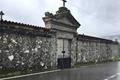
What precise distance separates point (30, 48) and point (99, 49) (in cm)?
1212

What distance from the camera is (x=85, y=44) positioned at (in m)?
20.1

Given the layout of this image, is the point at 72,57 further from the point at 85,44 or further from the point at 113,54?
the point at 113,54

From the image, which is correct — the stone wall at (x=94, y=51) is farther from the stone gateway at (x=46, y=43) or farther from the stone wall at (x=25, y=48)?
the stone wall at (x=25, y=48)

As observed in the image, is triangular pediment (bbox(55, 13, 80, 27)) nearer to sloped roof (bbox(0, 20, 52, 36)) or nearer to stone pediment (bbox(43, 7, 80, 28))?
stone pediment (bbox(43, 7, 80, 28))

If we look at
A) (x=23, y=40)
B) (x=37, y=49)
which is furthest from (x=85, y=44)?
(x=23, y=40)

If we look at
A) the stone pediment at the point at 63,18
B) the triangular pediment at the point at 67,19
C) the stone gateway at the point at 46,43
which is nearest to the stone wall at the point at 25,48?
the stone gateway at the point at 46,43

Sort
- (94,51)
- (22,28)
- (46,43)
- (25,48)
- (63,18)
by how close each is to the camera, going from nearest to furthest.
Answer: (22,28)
(25,48)
(46,43)
(63,18)
(94,51)

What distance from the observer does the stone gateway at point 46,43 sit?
37.1ft

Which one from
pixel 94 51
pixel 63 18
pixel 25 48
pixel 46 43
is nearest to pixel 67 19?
pixel 63 18

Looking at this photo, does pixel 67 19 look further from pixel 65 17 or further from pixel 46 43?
pixel 46 43

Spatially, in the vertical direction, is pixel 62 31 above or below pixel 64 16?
below

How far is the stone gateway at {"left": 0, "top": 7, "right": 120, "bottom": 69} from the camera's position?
37.1 ft

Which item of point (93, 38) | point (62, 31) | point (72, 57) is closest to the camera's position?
point (62, 31)

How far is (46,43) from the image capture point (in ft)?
47.2
